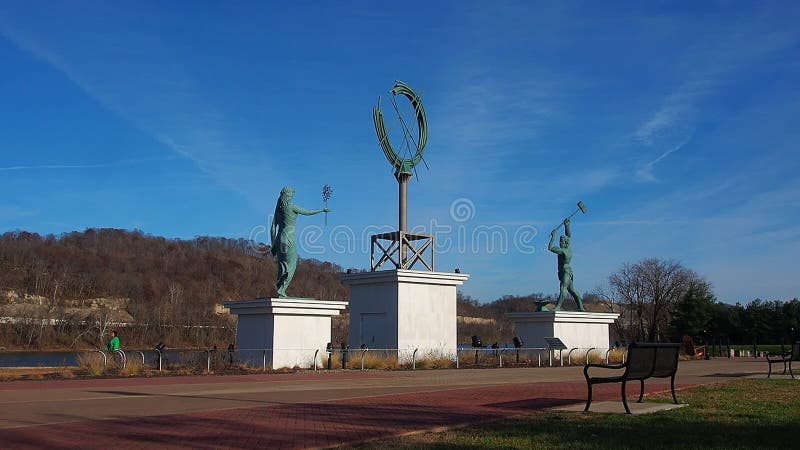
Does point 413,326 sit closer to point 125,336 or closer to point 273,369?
point 273,369

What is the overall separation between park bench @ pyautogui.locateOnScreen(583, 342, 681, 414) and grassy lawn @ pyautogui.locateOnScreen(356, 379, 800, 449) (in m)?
0.61

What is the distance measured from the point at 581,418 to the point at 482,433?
1.95 m

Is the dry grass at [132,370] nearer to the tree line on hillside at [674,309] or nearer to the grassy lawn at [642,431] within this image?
the grassy lawn at [642,431]

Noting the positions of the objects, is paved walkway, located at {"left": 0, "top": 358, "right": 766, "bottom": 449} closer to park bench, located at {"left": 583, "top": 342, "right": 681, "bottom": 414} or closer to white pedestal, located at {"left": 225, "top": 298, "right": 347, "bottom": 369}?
park bench, located at {"left": 583, "top": 342, "right": 681, "bottom": 414}

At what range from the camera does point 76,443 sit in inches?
373

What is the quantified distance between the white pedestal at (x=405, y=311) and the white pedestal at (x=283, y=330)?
347 centimetres

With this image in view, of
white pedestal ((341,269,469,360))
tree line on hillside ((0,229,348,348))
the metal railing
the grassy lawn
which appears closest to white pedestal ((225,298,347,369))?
the metal railing

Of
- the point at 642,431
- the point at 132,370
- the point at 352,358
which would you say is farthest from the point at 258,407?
the point at 352,358

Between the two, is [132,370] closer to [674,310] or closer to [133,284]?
[674,310]

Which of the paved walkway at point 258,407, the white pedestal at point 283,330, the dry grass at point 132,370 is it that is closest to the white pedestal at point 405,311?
the white pedestal at point 283,330

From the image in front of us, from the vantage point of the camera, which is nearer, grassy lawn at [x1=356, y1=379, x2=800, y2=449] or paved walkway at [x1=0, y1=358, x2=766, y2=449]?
grassy lawn at [x1=356, y1=379, x2=800, y2=449]

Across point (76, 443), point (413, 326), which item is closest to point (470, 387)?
point (76, 443)

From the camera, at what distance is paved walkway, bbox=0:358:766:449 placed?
10000 mm

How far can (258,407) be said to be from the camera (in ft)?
44.1
